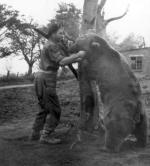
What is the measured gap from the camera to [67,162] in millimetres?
4918

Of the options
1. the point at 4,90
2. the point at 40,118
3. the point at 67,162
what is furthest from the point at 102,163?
the point at 4,90

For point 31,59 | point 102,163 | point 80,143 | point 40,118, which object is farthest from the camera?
point 31,59

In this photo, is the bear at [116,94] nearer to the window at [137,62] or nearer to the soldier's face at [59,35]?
the soldier's face at [59,35]

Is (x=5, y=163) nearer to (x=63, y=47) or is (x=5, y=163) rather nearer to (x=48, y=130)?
(x=48, y=130)

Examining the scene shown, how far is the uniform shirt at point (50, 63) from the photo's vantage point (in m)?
6.28

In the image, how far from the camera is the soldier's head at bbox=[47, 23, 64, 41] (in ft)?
21.2

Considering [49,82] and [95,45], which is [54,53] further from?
[95,45]

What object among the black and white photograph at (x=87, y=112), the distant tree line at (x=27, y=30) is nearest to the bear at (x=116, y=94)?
the black and white photograph at (x=87, y=112)

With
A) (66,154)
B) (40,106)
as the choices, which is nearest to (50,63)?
(40,106)

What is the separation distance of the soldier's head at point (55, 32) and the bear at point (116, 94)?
0.81m

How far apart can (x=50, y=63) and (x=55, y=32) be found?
561mm

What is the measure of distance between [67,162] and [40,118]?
1.97m

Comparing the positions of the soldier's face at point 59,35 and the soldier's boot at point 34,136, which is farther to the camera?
the soldier's boot at point 34,136

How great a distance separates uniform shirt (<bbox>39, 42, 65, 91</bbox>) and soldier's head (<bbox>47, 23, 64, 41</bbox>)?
0.64 feet
